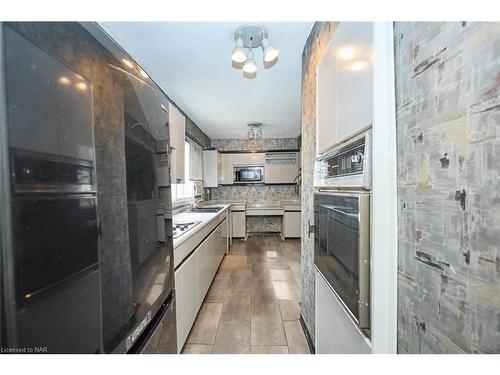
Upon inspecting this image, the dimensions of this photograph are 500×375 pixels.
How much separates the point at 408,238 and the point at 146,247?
2.72ft

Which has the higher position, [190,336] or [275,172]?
[275,172]

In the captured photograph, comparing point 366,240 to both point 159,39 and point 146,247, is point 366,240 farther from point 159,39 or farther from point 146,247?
point 159,39

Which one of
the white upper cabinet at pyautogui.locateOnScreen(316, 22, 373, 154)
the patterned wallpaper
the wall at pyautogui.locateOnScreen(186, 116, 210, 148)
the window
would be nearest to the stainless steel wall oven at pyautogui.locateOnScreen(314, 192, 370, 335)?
the white upper cabinet at pyautogui.locateOnScreen(316, 22, 373, 154)

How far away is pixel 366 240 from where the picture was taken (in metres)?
0.77

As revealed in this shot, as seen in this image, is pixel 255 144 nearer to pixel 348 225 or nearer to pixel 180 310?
pixel 180 310

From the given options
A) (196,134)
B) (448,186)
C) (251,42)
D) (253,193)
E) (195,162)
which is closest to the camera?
(448,186)

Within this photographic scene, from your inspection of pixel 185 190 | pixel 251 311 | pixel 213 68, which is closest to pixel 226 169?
pixel 185 190

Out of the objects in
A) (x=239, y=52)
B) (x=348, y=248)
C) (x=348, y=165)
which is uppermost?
(x=239, y=52)

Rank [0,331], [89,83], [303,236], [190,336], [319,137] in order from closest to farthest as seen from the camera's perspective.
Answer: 1. [0,331]
2. [89,83]
3. [319,137]
4. [190,336]
5. [303,236]

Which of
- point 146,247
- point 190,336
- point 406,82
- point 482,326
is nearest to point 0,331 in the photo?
point 146,247

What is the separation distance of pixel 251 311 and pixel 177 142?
179 centimetres

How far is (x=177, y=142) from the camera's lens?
1.96 metres

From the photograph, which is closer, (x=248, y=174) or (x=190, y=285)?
(x=190, y=285)

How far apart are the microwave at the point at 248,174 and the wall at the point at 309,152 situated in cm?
346
